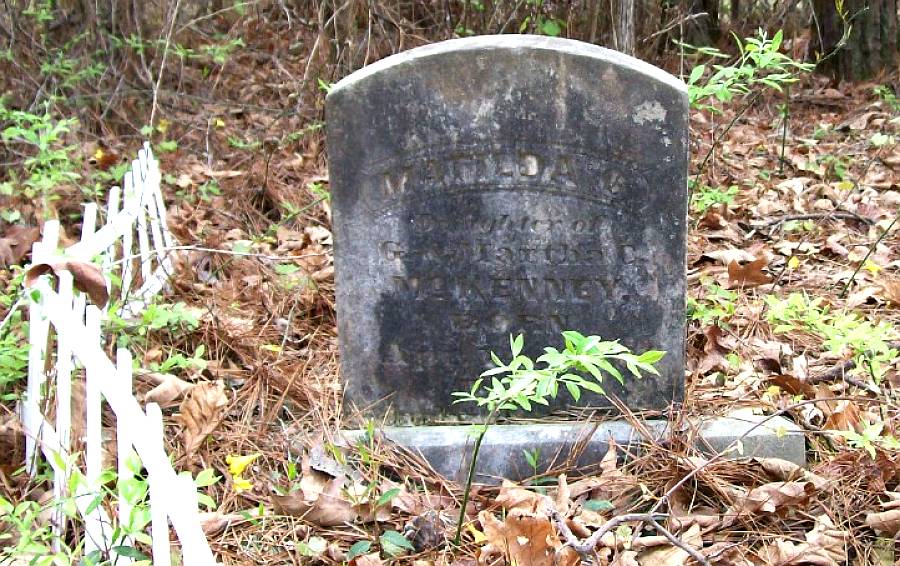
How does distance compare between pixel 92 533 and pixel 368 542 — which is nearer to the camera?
pixel 92 533

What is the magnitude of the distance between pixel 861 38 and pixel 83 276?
23.3 feet

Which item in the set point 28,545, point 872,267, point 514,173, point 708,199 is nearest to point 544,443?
point 514,173

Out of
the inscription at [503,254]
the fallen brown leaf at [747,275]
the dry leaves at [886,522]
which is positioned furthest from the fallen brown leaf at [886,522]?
the fallen brown leaf at [747,275]

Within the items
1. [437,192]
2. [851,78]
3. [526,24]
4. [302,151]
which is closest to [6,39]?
[302,151]

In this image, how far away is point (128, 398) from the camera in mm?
2074

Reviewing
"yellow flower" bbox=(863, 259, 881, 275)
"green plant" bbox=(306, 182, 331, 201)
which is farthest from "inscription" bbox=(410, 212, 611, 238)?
"green plant" bbox=(306, 182, 331, 201)

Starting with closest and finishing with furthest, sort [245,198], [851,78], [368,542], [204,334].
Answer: [368,542] < [204,334] < [245,198] < [851,78]

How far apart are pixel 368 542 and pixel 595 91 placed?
147 cm

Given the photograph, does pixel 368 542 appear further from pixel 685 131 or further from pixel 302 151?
pixel 302 151

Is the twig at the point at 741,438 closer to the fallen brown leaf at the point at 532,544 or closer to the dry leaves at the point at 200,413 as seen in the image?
the fallen brown leaf at the point at 532,544

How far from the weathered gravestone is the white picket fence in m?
0.87

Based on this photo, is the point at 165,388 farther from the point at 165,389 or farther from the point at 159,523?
the point at 159,523

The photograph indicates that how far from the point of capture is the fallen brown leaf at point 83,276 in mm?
2742

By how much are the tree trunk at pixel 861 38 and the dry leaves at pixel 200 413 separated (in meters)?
6.30
